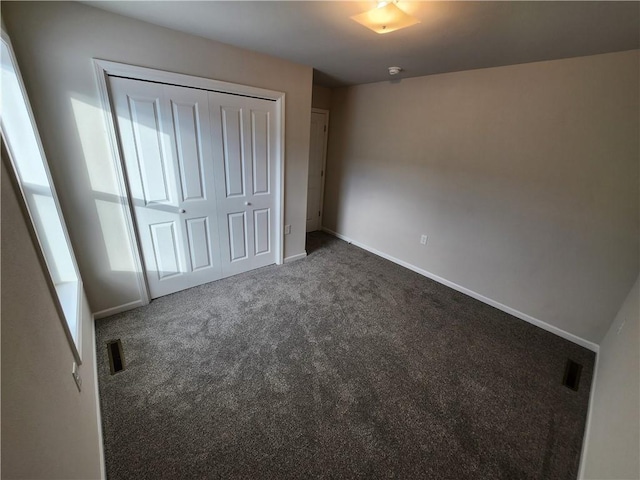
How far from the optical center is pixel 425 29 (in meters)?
1.79

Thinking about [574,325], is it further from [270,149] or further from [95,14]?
[95,14]

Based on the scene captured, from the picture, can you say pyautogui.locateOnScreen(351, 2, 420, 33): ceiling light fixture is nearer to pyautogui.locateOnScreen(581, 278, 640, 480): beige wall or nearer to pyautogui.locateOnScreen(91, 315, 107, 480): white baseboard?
pyautogui.locateOnScreen(581, 278, 640, 480): beige wall

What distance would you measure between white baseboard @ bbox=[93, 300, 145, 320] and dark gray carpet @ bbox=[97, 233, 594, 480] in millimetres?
76

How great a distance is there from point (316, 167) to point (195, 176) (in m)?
2.23

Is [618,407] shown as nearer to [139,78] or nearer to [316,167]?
[139,78]

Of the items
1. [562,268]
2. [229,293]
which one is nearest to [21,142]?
[229,293]

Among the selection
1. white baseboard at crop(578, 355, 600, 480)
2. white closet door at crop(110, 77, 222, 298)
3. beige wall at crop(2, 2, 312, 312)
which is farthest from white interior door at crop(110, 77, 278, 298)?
white baseboard at crop(578, 355, 600, 480)

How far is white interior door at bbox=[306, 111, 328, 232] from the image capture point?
4125 mm

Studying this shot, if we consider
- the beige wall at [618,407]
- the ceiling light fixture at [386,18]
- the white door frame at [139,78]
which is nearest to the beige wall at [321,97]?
the white door frame at [139,78]

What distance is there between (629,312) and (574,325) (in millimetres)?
549

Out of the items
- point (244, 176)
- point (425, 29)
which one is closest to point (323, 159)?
point (244, 176)

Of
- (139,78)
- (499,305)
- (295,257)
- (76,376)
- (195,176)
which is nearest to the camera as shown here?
(76,376)

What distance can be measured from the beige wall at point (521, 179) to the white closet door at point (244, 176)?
1.55 metres

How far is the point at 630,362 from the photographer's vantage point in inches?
55.5
